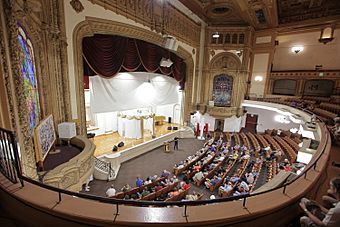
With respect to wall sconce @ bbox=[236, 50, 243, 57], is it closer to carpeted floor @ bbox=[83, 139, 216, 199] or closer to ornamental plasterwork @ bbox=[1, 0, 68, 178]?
carpeted floor @ bbox=[83, 139, 216, 199]

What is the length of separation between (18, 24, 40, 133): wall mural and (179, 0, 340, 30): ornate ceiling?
8169 mm

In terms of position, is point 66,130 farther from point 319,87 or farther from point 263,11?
point 319,87

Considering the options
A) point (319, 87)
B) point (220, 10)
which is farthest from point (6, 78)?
point (319, 87)

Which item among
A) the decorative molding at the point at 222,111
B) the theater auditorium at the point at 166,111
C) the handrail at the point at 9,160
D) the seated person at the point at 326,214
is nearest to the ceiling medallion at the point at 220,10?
the theater auditorium at the point at 166,111

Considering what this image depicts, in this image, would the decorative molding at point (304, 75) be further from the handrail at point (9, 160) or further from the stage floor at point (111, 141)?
the handrail at point (9, 160)

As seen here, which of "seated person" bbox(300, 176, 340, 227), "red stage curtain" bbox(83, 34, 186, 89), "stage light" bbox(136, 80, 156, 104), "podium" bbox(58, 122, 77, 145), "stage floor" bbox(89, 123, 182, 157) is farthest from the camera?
"stage light" bbox(136, 80, 156, 104)

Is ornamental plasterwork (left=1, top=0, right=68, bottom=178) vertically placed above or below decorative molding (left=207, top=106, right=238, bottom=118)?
above

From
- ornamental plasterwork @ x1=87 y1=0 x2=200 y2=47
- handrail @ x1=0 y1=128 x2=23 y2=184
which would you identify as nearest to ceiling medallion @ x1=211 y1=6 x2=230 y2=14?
ornamental plasterwork @ x1=87 y1=0 x2=200 y2=47

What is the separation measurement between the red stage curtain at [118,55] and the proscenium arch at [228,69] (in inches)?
194

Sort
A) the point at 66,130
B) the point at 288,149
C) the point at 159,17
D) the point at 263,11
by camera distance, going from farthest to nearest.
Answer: the point at 263,11 < the point at 288,149 < the point at 159,17 < the point at 66,130

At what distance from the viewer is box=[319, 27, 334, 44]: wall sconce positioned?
10.6 metres

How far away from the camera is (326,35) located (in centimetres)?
1090

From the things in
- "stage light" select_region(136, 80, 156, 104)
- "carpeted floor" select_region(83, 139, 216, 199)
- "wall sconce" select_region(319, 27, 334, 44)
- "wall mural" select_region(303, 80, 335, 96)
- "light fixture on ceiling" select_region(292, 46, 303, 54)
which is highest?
"wall sconce" select_region(319, 27, 334, 44)

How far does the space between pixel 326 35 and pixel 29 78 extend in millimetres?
15576
